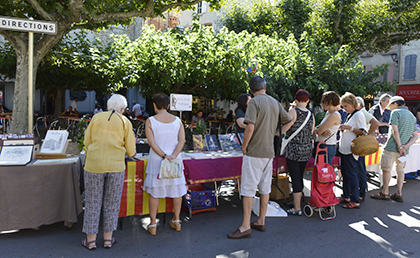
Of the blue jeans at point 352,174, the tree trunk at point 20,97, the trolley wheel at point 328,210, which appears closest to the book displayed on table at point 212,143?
the trolley wheel at point 328,210

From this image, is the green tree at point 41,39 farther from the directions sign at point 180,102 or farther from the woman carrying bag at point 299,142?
the woman carrying bag at point 299,142

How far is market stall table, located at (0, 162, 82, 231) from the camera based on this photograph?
3744 mm

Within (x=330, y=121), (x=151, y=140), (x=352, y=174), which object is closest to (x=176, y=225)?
(x=151, y=140)

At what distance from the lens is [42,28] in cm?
450

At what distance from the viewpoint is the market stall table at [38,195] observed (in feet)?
12.3

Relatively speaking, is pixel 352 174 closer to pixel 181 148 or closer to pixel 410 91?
pixel 181 148

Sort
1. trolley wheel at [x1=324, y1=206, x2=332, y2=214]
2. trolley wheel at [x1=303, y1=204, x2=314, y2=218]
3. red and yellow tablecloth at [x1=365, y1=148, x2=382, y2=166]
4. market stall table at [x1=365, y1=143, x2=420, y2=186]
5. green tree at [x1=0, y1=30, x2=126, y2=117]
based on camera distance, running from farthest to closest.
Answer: green tree at [x1=0, y1=30, x2=126, y2=117]
market stall table at [x1=365, y1=143, x2=420, y2=186]
red and yellow tablecloth at [x1=365, y1=148, x2=382, y2=166]
trolley wheel at [x1=324, y1=206, x2=332, y2=214]
trolley wheel at [x1=303, y1=204, x2=314, y2=218]

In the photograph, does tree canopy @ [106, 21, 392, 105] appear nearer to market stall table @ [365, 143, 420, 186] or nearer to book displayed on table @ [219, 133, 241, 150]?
book displayed on table @ [219, 133, 241, 150]

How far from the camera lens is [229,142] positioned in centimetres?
580

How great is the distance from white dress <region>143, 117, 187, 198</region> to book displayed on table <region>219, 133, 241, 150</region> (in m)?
1.84

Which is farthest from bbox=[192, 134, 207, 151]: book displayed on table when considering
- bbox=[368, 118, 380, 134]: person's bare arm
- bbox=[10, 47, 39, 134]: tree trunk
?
bbox=[10, 47, 39, 134]: tree trunk

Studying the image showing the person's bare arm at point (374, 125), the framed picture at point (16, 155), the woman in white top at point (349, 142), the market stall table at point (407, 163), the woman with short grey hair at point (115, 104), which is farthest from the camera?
the market stall table at point (407, 163)

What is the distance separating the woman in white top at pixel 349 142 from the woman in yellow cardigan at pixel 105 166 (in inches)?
142

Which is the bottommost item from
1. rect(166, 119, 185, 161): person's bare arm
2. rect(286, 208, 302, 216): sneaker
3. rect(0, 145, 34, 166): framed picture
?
rect(286, 208, 302, 216): sneaker
